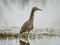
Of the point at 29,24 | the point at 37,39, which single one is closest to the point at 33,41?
the point at 37,39

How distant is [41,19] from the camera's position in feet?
5.89

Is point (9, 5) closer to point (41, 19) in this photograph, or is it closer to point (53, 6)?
point (41, 19)

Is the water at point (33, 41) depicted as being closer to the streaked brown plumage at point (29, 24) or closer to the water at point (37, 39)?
the water at point (37, 39)

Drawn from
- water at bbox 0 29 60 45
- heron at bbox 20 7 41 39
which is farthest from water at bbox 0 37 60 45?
heron at bbox 20 7 41 39

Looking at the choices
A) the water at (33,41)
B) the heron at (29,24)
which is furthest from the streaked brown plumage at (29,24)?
the water at (33,41)

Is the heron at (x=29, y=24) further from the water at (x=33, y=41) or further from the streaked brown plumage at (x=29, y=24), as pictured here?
the water at (x=33, y=41)

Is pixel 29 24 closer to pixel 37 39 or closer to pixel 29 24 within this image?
pixel 29 24

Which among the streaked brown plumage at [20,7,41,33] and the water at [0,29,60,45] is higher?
the streaked brown plumage at [20,7,41,33]

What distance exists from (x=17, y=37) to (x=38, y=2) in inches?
18.6

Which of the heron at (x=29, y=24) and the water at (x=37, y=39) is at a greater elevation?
the heron at (x=29, y=24)

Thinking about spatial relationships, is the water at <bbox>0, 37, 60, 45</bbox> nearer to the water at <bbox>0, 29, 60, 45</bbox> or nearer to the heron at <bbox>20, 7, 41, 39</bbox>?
the water at <bbox>0, 29, 60, 45</bbox>

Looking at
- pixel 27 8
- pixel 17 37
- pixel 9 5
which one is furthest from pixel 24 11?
pixel 17 37

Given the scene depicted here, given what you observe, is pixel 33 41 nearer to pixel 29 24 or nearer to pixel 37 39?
pixel 37 39

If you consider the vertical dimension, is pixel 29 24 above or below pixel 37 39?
above
